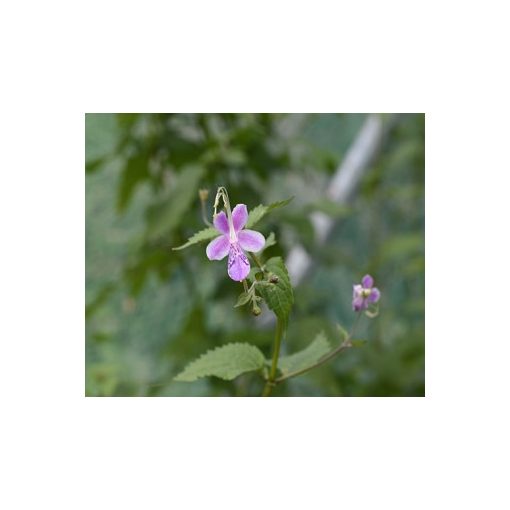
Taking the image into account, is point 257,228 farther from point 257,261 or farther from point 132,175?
point 257,261

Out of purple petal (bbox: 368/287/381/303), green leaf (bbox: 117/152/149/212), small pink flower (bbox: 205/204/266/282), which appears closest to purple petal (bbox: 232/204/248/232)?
small pink flower (bbox: 205/204/266/282)

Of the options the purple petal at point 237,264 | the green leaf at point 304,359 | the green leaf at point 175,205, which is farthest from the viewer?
the green leaf at point 175,205

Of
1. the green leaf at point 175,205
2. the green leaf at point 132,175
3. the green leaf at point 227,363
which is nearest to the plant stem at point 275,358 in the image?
the green leaf at point 227,363

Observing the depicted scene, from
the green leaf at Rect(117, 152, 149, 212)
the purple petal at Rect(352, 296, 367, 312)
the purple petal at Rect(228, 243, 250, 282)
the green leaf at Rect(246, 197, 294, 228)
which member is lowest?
the purple petal at Rect(352, 296, 367, 312)

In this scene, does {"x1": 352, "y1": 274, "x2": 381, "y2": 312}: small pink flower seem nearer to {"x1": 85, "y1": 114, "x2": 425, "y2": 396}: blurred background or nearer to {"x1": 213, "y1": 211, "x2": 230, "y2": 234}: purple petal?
{"x1": 213, "y1": 211, "x2": 230, "y2": 234}: purple petal

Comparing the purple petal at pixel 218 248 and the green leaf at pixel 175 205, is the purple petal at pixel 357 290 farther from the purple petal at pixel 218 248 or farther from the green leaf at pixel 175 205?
the green leaf at pixel 175 205

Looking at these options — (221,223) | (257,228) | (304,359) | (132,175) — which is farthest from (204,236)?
(132,175)

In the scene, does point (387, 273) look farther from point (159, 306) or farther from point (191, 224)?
point (191, 224)
